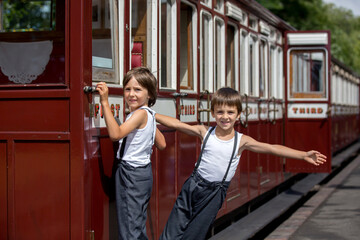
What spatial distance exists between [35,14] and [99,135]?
20.9 meters

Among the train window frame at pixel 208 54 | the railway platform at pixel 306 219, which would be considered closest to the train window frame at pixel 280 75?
the railway platform at pixel 306 219

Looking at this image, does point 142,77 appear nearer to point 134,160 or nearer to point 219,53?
point 134,160

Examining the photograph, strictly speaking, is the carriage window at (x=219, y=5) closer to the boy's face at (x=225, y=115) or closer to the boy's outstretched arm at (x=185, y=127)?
the boy's outstretched arm at (x=185, y=127)

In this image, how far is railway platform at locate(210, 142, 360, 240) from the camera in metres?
6.95

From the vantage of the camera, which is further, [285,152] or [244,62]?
[244,62]

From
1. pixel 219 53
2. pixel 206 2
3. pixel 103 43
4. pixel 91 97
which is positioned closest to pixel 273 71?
pixel 219 53

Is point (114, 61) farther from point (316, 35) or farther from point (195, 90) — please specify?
point (316, 35)

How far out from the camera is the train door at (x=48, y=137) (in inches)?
154

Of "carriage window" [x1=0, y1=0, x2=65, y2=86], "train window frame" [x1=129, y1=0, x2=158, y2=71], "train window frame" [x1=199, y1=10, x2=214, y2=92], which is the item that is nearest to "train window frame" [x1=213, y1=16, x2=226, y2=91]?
"train window frame" [x1=199, y1=10, x2=214, y2=92]

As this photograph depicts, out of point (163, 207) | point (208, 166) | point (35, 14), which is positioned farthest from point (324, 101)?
point (35, 14)

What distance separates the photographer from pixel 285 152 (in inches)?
169

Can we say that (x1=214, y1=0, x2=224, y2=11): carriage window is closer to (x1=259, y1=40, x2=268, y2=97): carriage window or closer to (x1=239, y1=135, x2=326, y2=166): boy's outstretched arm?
(x1=259, y1=40, x2=268, y2=97): carriage window

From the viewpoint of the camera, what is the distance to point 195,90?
610cm

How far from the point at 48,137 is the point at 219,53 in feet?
11.0
